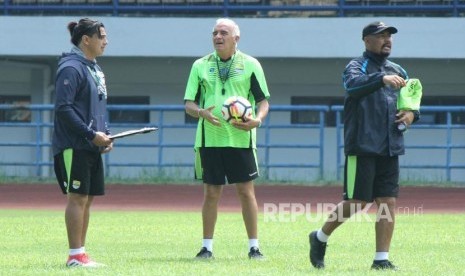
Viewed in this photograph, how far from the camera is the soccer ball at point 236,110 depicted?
10414mm

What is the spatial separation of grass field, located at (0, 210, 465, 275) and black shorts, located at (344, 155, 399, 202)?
0.62 metres

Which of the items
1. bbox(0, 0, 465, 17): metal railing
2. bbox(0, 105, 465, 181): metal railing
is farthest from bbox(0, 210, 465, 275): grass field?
bbox(0, 0, 465, 17): metal railing

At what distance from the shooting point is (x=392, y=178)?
32.3ft

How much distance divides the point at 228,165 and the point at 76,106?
5.15 feet

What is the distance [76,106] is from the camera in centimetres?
1000

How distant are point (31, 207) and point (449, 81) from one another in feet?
38.1

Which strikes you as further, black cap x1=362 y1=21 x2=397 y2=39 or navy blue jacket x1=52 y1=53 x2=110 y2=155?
navy blue jacket x1=52 y1=53 x2=110 y2=155

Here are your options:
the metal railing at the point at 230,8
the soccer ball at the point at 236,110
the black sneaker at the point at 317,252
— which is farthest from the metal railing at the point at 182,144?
the black sneaker at the point at 317,252

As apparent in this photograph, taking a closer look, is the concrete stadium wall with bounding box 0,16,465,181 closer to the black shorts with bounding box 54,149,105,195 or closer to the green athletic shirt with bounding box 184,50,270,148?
the green athletic shirt with bounding box 184,50,270,148

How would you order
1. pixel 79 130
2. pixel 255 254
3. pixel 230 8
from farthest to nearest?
pixel 230 8 < pixel 255 254 < pixel 79 130

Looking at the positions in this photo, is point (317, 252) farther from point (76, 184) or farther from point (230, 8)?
point (230, 8)

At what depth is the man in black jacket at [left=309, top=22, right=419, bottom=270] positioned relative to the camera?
31.8 ft

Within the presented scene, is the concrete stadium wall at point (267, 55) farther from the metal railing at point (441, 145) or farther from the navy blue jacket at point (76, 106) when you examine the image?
the navy blue jacket at point (76, 106)

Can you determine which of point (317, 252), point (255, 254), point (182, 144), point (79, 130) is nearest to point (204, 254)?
point (255, 254)
